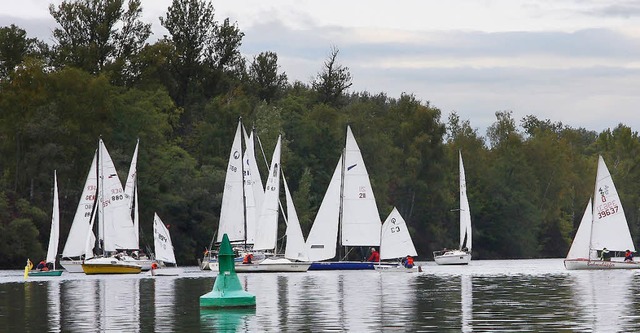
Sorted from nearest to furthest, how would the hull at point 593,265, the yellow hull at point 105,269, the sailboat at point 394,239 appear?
the yellow hull at point 105,269 < the sailboat at point 394,239 < the hull at point 593,265

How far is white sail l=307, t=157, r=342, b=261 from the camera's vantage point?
93312 millimetres

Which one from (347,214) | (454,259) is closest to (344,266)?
(347,214)

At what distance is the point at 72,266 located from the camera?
96.5 meters

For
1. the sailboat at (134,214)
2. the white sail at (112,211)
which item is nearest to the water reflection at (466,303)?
the white sail at (112,211)

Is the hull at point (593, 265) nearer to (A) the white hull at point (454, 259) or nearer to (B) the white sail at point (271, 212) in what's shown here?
(B) the white sail at point (271, 212)

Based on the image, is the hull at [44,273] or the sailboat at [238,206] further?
the sailboat at [238,206]

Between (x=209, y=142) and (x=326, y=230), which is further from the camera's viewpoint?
(x=209, y=142)

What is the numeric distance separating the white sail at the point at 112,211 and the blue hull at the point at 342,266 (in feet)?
46.5

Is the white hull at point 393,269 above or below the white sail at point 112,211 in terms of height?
below

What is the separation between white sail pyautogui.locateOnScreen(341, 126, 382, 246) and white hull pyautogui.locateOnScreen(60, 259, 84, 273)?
19.6 meters

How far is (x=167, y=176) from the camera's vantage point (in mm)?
117375

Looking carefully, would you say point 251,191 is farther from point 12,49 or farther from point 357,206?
point 12,49

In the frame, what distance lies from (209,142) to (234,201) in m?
30.6

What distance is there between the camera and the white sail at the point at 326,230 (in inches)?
3674
